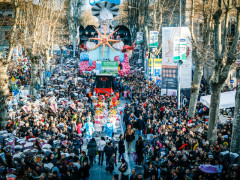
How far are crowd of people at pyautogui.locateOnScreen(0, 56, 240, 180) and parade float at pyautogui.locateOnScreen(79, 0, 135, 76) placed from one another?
1722 centimetres

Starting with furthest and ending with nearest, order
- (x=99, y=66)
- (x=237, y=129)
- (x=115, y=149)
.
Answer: (x=99, y=66), (x=115, y=149), (x=237, y=129)

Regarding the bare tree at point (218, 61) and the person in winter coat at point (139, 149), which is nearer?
the bare tree at point (218, 61)

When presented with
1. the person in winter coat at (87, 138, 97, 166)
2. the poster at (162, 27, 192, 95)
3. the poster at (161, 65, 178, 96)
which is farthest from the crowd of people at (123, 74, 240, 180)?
the person in winter coat at (87, 138, 97, 166)

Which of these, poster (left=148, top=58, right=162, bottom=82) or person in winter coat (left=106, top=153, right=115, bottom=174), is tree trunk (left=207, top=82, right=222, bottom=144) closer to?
person in winter coat (left=106, top=153, right=115, bottom=174)

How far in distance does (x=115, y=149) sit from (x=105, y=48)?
3158 cm

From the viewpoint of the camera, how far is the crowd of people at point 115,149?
29.3 feet

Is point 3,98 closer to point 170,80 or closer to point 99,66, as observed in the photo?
point 170,80

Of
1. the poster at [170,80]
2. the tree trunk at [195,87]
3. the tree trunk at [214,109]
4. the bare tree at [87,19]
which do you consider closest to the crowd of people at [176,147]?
the tree trunk at [214,109]

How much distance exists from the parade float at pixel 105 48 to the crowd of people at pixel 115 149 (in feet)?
56.5

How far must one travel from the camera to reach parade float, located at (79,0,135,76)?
36.5m

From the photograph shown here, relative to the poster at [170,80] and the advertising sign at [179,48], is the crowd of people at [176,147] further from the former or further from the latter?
the advertising sign at [179,48]

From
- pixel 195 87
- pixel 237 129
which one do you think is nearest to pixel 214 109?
pixel 237 129

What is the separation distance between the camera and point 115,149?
470 inches

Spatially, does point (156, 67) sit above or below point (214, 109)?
above
